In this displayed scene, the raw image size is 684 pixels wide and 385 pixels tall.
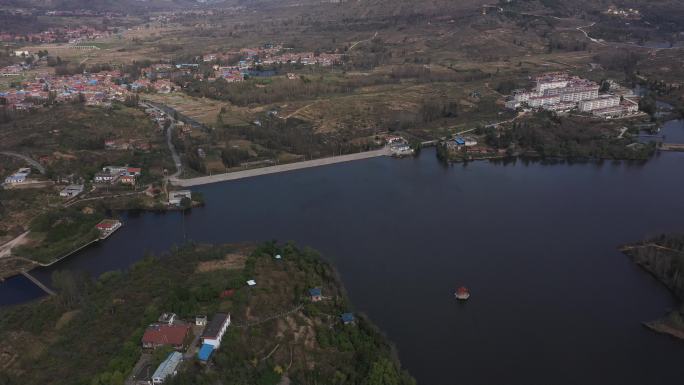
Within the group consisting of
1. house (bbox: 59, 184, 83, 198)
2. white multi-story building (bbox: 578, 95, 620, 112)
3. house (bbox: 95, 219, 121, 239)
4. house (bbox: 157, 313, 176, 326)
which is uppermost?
white multi-story building (bbox: 578, 95, 620, 112)

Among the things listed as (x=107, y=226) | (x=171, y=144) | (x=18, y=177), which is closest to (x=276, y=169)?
(x=171, y=144)

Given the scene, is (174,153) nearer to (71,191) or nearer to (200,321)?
(71,191)

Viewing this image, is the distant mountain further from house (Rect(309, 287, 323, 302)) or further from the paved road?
house (Rect(309, 287, 323, 302))

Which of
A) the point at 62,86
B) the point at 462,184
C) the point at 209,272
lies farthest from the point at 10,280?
the point at 62,86

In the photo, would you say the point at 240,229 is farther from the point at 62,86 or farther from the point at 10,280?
the point at 62,86

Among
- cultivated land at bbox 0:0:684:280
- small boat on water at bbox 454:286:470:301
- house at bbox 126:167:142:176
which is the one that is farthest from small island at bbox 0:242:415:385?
house at bbox 126:167:142:176

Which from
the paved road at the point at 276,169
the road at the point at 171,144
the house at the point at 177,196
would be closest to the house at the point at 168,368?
the house at the point at 177,196
